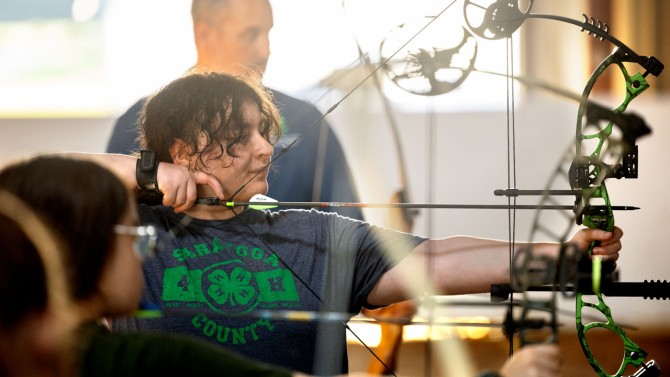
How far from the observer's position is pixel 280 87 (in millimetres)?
2621

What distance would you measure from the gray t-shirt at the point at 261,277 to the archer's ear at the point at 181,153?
0.31 ft

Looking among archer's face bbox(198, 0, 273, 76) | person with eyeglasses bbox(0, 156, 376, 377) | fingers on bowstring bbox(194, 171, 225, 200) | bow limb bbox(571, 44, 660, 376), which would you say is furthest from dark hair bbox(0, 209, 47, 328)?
archer's face bbox(198, 0, 273, 76)

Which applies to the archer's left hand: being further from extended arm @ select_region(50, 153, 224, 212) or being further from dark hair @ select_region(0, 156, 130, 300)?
dark hair @ select_region(0, 156, 130, 300)

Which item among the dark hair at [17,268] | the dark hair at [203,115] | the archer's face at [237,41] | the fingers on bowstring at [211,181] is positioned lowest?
the dark hair at [17,268]

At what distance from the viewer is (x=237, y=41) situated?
2.21m

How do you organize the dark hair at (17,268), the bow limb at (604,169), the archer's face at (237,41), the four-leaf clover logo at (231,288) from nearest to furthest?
the dark hair at (17,268), the bow limb at (604,169), the four-leaf clover logo at (231,288), the archer's face at (237,41)

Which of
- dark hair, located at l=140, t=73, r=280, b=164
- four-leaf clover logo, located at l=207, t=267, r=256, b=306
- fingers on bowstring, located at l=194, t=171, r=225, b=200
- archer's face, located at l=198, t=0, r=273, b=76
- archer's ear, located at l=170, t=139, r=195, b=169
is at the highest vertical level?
archer's face, located at l=198, t=0, r=273, b=76

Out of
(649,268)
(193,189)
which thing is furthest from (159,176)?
(649,268)

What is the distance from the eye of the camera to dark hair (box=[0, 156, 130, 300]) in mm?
883

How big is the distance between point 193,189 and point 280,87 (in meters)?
1.18

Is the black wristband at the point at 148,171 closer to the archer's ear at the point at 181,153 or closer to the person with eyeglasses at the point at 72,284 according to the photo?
the archer's ear at the point at 181,153

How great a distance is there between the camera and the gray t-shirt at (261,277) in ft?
4.79

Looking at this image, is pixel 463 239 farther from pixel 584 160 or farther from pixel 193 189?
pixel 193 189

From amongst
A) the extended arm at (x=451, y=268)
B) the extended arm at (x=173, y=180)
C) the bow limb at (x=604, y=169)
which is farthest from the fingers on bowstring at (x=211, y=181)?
the bow limb at (x=604, y=169)
